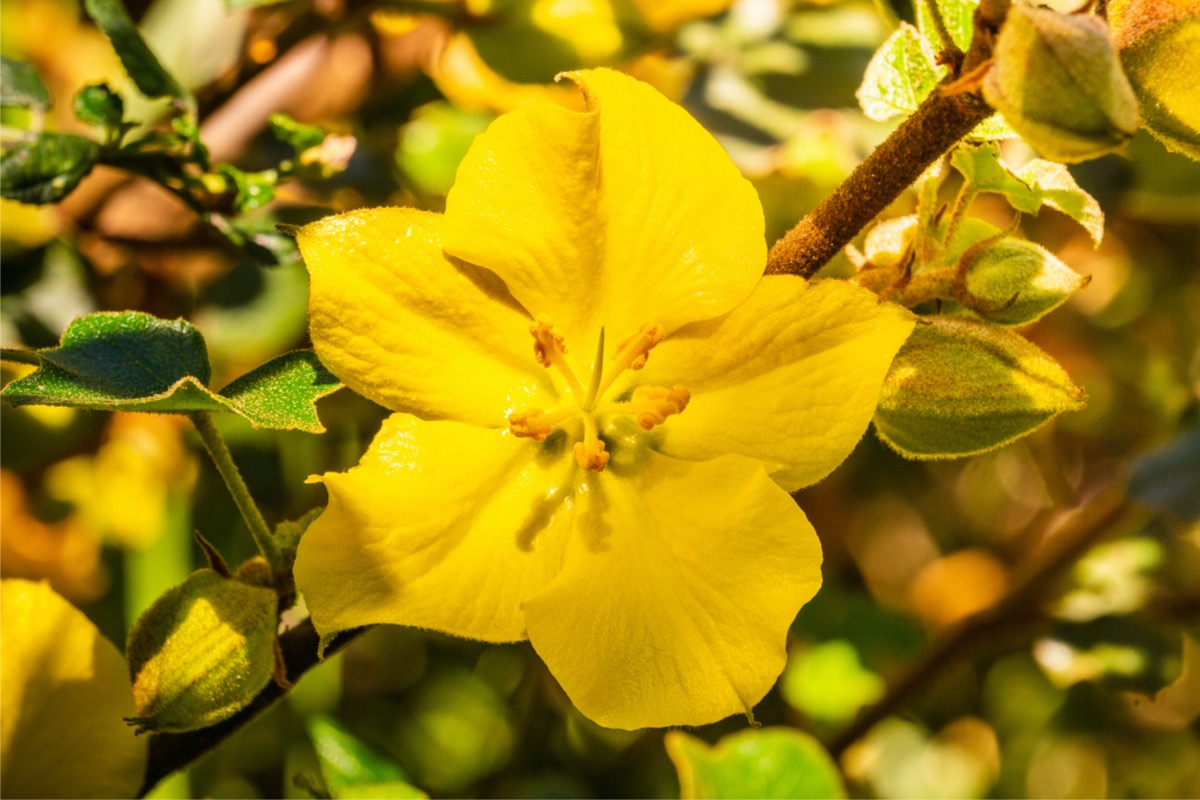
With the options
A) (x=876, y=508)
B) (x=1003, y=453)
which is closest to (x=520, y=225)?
(x=876, y=508)

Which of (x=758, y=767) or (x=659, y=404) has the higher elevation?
(x=659, y=404)

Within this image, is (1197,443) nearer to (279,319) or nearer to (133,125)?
(279,319)

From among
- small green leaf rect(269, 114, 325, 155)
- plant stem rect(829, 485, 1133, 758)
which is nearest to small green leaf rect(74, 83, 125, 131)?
small green leaf rect(269, 114, 325, 155)

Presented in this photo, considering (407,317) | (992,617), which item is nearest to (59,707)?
(407,317)

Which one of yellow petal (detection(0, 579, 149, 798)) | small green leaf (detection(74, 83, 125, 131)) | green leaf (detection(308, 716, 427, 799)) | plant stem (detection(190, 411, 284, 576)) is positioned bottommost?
green leaf (detection(308, 716, 427, 799))

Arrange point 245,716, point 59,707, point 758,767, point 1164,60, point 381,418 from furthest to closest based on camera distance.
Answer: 1. point 381,418
2. point 758,767
3. point 59,707
4. point 245,716
5. point 1164,60

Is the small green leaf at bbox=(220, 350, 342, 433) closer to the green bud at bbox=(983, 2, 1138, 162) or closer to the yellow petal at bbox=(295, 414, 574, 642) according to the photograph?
the yellow petal at bbox=(295, 414, 574, 642)

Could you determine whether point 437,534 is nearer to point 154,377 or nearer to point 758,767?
point 154,377
